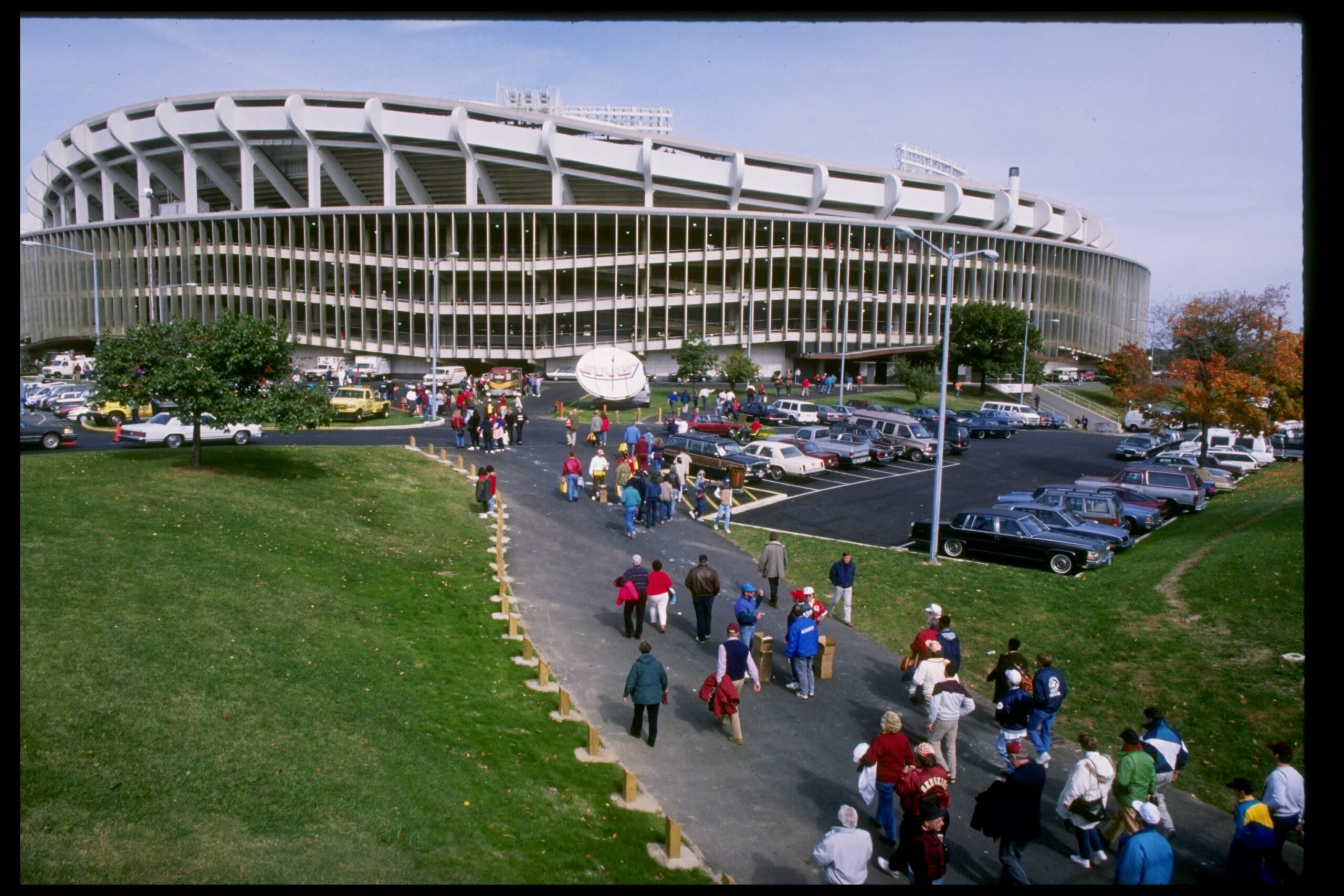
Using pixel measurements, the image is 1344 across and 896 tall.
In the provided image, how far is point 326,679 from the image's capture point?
11602 millimetres

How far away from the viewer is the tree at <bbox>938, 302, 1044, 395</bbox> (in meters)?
66.6

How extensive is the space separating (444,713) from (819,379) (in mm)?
62165

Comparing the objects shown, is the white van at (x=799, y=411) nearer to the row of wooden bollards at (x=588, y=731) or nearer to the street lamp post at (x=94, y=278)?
the row of wooden bollards at (x=588, y=731)

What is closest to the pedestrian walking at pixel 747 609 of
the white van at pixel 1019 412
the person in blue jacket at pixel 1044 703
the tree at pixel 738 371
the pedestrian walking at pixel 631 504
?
the person in blue jacket at pixel 1044 703

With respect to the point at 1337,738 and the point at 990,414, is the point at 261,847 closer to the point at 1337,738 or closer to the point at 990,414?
the point at 1337,738

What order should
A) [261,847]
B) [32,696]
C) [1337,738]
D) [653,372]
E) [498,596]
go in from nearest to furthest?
[1337,738], [261,847], [32,696], [498,596], [653,372]

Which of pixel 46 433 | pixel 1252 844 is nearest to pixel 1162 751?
pixel 1252 844

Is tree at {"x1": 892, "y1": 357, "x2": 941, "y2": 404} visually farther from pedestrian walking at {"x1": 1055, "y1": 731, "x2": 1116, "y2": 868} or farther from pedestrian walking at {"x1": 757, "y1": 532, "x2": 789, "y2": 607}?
pedestrian walking at {"x1": 1055, "y1": 731, "x2": 1116, "y2": 868}

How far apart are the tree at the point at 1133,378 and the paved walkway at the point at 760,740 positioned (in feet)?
106

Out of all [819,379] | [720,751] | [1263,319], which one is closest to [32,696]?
[720,751]

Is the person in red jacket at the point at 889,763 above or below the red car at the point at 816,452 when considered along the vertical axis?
below

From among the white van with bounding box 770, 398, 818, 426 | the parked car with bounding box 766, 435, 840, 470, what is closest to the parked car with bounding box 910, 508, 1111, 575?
the parked car with bounding box 766, 435, 840, 470

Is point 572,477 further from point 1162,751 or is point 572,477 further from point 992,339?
point 992,339

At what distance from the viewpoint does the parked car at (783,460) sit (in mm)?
32750
